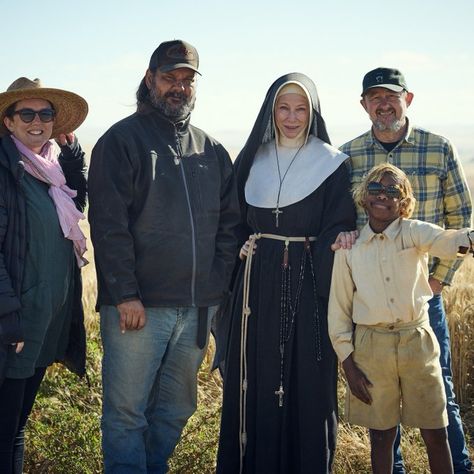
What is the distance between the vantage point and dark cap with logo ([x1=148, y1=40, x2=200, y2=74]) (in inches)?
181

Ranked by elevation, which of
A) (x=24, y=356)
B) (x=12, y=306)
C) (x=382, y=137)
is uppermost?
(x=382, y=137)

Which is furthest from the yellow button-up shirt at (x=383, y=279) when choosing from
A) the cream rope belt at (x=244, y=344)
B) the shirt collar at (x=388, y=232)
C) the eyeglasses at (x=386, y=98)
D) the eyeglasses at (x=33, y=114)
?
the eyeglasses at (x=33, y=114)

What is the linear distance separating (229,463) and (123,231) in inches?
67.9

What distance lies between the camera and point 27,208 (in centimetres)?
421

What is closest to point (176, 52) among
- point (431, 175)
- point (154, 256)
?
point (154, 256)

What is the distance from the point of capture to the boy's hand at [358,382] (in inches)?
170

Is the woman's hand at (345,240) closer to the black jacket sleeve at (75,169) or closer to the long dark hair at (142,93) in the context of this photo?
the long dark hair at (142,93)

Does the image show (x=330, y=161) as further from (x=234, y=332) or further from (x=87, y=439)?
(x=87, y=439)

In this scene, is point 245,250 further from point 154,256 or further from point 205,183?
point 154,256

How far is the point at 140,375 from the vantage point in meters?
4.52

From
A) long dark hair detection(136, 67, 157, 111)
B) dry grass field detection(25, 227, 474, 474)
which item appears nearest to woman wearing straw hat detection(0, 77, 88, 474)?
long dark hair detection(136, 67, 157, 111)

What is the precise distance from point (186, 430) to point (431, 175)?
2672 mm

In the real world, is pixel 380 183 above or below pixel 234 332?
above

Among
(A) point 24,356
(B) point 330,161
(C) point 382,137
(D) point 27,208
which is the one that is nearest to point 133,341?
(A) point 24,356
